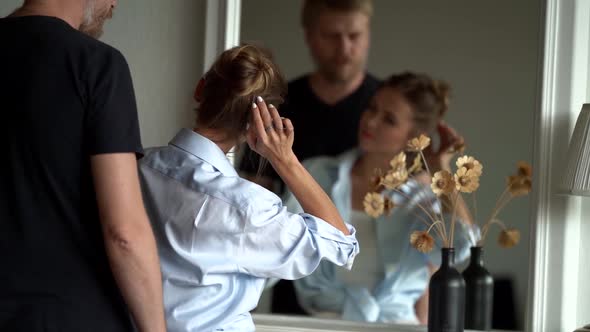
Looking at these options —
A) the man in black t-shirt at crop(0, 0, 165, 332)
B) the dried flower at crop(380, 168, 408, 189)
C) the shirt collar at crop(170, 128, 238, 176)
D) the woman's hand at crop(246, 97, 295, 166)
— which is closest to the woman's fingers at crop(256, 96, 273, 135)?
the woman's hand at crop(246, 97, 295, 166)

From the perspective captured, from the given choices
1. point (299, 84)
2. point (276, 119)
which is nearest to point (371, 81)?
point (299, 84)

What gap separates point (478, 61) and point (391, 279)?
0.68m

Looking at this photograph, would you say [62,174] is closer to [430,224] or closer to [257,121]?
[257,121]

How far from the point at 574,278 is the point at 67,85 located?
4.60 ft

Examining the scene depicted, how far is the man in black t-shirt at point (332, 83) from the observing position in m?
2.51

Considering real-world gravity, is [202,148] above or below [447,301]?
above

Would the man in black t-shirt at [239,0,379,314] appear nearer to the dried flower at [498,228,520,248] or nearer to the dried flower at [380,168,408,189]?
the dried flower at [380,168,408,189]

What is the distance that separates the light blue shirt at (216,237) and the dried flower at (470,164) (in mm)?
606

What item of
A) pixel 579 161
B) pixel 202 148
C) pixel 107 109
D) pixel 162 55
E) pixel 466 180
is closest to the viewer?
pixel 107 109

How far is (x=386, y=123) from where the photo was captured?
252 cm

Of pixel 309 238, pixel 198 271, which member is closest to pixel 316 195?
pixel 309 238

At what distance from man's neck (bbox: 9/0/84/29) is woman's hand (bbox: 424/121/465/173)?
1225 millimetres

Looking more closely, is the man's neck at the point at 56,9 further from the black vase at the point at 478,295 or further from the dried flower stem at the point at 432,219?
the black vase at the point at 478,295

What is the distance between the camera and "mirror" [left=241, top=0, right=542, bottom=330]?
2182 millimetres
